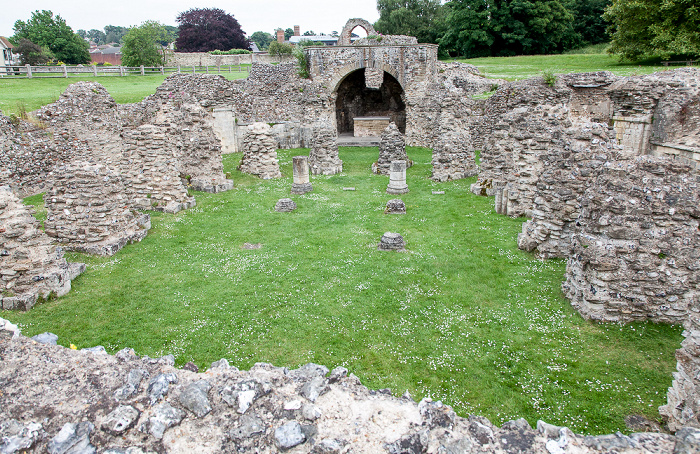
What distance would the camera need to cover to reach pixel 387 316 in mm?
7223

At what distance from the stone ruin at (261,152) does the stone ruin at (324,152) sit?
1.76 m

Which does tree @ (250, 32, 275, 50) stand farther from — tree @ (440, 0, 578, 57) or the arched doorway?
the arched doorway

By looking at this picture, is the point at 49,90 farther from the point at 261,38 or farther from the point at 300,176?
the point at 261,38

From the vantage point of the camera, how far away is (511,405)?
16.8ft

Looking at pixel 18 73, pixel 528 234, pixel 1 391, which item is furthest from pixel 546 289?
pixel 18 73

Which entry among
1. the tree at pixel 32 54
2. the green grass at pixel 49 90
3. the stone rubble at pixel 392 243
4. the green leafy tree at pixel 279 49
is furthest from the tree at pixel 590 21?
the tree at pixel 32 54

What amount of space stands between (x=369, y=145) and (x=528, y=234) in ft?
53.8

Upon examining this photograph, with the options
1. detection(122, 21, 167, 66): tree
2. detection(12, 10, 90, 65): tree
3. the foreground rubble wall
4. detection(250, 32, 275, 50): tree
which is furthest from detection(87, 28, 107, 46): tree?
the foreground rubble wall

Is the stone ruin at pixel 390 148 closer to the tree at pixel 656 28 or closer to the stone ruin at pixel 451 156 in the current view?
the stone ruin at pixel 451 156

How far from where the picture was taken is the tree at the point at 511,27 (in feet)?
122

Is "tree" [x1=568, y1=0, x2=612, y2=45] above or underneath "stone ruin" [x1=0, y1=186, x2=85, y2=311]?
above

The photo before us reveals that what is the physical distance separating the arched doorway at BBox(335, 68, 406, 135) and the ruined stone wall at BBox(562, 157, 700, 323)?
77.9 ft

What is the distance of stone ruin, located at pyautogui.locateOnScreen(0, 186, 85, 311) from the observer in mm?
7605

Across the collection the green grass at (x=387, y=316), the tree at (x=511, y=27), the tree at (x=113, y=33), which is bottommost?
the green grass at (x=387, y=316)
